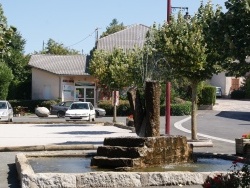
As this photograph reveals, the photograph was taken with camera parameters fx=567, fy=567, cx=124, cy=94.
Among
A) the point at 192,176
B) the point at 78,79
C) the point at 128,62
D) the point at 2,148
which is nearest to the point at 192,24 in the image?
the point at 2,148

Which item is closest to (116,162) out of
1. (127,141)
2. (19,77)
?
(127,141)

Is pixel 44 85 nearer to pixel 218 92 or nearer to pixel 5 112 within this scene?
pixel 5 112

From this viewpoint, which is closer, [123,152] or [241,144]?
[123,152]

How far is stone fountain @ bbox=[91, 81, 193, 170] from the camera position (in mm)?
12688

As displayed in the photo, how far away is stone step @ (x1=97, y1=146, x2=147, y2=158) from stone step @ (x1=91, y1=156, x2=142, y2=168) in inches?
8.6

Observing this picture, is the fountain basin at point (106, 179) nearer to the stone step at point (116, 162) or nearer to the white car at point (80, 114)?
the stone step at point (116, 162)

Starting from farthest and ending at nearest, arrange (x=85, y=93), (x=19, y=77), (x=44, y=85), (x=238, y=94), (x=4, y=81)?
(x=238, y=94), (x=19, y=77), (x=44, y=85), (x=85, y=93), (x=4, y=81)

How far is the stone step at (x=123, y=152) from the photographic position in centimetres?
1270

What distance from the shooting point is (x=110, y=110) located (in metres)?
47.2

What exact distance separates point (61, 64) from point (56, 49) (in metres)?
30.3

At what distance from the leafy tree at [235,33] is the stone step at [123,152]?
293 cm

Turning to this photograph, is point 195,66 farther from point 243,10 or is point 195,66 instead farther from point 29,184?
point 29,184

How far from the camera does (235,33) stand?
42.2 feet

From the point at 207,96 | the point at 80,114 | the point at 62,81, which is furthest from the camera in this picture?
the point at 62,81
